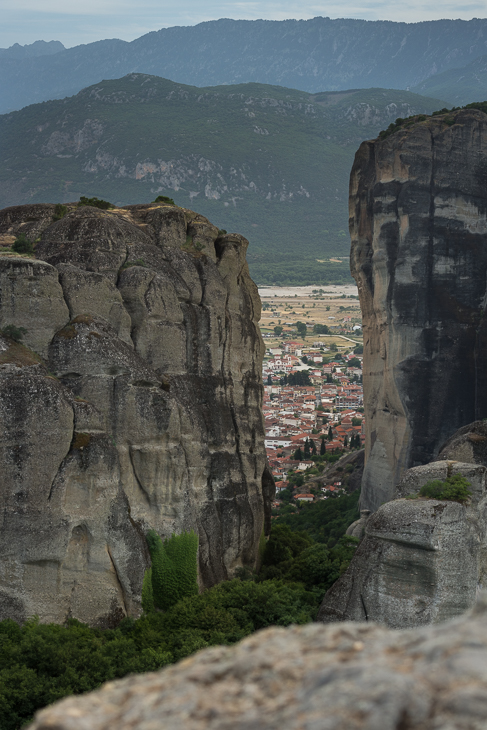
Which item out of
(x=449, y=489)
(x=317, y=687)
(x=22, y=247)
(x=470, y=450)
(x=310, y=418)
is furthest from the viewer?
(x=310, y=418)

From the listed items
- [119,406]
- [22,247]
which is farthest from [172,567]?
[22,247]

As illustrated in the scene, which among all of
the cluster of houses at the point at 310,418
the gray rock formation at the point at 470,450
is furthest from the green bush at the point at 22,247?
the cluster of houses at the point at 310,418

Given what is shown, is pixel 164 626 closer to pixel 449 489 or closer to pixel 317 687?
pixel 449 489

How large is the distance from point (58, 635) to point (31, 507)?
4467mm

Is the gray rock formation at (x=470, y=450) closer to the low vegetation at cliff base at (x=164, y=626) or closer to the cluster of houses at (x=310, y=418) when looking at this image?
the low vegetation at cliff base at (x=164, y=626)

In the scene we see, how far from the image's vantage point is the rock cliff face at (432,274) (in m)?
63.6

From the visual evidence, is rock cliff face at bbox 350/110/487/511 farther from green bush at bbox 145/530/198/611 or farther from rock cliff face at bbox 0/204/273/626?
green bush at bbox 145/530/198/611

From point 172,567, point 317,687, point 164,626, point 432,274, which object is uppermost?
point 432,274

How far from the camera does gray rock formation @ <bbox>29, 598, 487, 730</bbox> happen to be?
868 cm

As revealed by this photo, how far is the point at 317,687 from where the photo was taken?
363 inches

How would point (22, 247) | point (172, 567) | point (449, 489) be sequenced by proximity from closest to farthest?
point (449, 489), point (172, 567), point (22, 247)

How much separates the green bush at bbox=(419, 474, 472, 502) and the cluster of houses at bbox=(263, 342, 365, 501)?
47.5 metres

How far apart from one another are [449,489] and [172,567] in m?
11.5

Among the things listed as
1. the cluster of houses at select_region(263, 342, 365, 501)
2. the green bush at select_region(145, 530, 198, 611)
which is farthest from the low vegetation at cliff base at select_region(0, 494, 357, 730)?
the cluster of houses at select_region(263, 342, 365, 501)
